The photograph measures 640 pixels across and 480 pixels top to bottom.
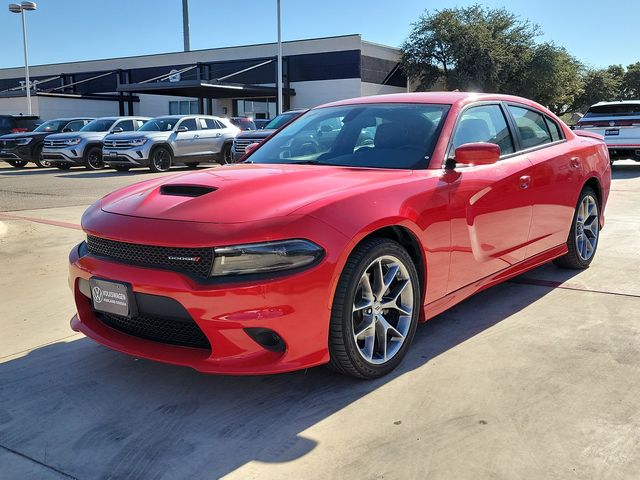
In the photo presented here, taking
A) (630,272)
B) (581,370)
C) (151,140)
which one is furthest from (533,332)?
(151,140)

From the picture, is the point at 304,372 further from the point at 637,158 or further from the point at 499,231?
the point at 637,158

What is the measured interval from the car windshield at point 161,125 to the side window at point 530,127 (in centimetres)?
1441

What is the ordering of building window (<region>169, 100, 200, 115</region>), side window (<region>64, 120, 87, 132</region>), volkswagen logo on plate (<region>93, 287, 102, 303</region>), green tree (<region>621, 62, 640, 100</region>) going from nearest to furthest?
volkswagen logo on plate (<region>93, 287, 102, 303</region>) → side window (<region>64, 120, 87, 132</region>) → building window (<region>169, 100, 200, 115</region>) → green tree (<region>621, 62, 640, 100</region>)

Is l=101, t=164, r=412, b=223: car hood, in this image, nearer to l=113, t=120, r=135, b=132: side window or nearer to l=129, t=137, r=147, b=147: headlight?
l=129, t=137, r=147, b=147: headlight

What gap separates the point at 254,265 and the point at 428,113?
6.16ft

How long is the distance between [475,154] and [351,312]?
4.16ft

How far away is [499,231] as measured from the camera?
13.1 ft

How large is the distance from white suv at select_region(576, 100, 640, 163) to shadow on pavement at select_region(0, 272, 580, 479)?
1331 cm

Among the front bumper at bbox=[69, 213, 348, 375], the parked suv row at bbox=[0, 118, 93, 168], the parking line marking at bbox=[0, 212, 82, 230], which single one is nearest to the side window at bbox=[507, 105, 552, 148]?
the front bumper at bbox=[69, 213, 348, 375]

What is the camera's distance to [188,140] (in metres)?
17.9

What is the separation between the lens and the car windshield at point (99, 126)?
19.3m

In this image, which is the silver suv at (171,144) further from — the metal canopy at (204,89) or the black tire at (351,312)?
the metal canopy at (204,89)

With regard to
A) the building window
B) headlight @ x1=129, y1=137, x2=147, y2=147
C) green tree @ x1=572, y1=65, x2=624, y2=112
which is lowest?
headlight @ x1=129, y1=137, x2=147, y2=147

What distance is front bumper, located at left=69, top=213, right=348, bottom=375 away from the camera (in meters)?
2.71
